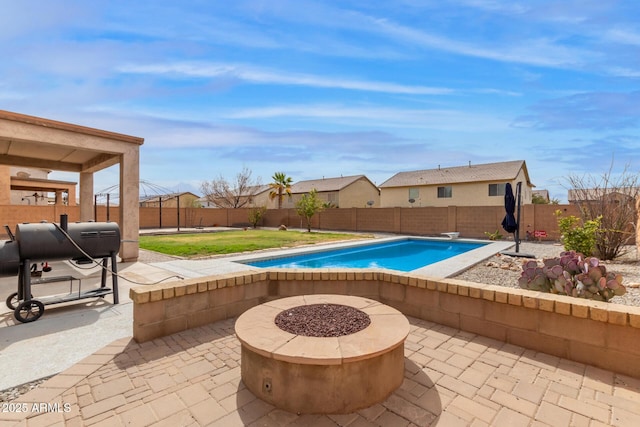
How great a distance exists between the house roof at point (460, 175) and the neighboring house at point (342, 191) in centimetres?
419

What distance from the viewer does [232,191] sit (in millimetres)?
39406

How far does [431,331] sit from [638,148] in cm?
966

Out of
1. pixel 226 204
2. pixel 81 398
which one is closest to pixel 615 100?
pixel 81 398

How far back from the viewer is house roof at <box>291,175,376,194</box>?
3469cm

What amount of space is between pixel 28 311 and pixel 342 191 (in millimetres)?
30256

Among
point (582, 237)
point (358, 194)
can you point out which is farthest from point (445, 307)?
point (358, 194)

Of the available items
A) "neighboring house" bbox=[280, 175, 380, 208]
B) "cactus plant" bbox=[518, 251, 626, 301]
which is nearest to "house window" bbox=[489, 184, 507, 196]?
"neighboring house" bbox=[280, 175, 380, 208]

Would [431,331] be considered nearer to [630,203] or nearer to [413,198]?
[630,203]

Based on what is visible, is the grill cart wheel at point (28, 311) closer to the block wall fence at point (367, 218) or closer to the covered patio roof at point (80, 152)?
the covered patio roof at point (80, 152)

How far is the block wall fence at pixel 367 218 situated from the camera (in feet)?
52.1

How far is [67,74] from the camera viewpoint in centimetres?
782

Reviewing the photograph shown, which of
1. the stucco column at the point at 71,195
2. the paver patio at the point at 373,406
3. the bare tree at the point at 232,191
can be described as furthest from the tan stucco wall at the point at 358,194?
the paver patio at the point at 373,406

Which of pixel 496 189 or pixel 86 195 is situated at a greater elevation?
pixel 496 189

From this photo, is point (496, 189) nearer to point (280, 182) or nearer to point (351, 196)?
point (351, 196)
